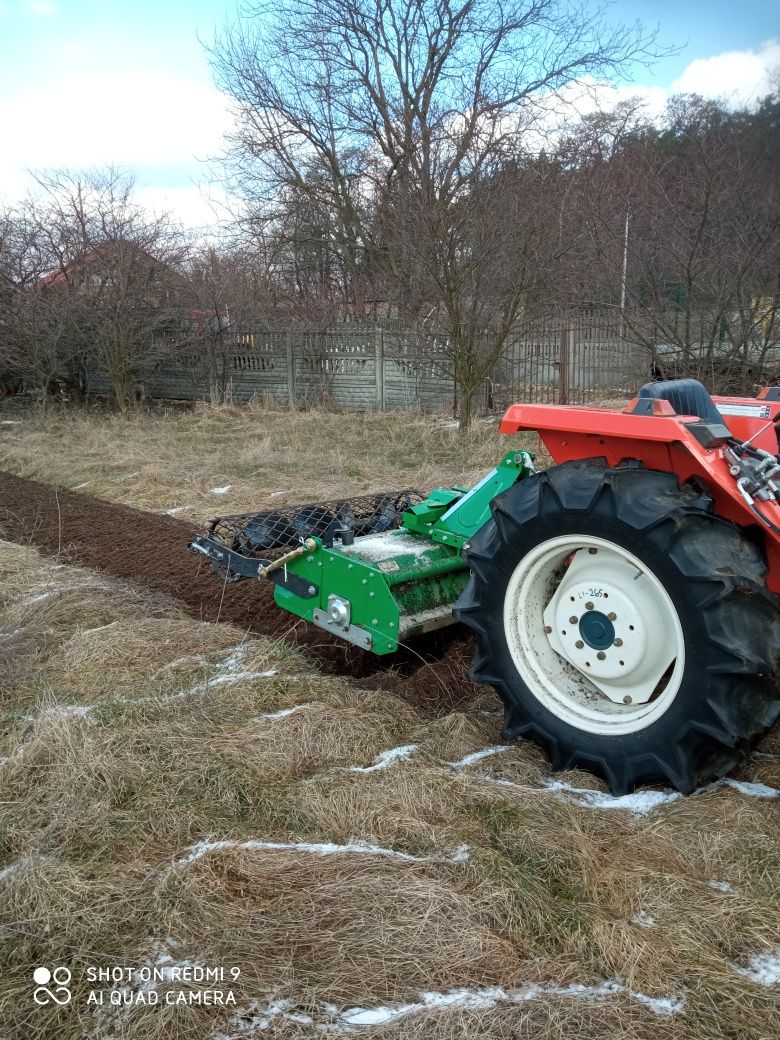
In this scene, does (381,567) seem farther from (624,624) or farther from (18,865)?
(18,865)

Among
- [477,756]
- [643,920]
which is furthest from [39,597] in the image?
[643,920]

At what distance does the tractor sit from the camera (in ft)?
8.38

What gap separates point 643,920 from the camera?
86.7 inches

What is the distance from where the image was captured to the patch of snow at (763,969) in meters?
2.02

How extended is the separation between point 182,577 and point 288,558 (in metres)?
2.00

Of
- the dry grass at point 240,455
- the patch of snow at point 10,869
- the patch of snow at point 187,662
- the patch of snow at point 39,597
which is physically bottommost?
the patch of snow at point 10,869

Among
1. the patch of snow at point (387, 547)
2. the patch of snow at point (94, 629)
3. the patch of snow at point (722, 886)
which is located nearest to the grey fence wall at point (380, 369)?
the patch of snow at point (387, 547)

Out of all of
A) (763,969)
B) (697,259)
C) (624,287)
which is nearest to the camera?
(763,969)

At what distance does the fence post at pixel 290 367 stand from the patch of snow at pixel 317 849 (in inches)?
530

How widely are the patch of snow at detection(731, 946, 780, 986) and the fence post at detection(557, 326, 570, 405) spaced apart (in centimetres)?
1141

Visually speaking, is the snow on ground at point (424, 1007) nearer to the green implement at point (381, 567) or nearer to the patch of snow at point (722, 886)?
the patch of snow at point (722, 886)

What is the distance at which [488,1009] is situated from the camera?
1925mm

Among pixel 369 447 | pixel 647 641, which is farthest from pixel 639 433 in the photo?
pixel 369 447

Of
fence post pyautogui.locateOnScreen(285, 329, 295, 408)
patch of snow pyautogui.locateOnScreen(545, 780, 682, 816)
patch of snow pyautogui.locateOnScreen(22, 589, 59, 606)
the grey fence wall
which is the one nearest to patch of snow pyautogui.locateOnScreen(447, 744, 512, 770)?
patch of snow pyautogui.locateOnScreen(545, 780, 682, 816)
